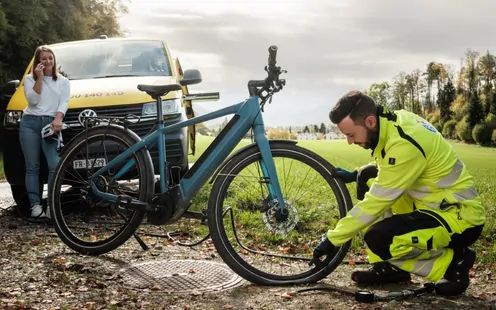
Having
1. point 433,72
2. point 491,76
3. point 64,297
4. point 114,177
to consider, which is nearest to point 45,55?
point 114,177

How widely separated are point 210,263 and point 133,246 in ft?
3.24

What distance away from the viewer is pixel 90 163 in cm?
599

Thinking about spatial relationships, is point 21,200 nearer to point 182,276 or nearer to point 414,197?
point 182,276

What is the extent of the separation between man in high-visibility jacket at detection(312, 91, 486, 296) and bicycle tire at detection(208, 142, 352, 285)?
43 cm

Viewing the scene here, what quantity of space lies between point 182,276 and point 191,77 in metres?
2.98

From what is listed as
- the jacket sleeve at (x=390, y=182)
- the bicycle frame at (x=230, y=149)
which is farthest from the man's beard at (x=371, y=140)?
the bicycle frame at (x=230, y=149)

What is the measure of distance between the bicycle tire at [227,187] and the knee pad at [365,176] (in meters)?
0.15

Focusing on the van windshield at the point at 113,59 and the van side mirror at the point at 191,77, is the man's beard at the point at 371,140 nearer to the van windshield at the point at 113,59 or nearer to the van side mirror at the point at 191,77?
the van side mirror at the point at 191,77

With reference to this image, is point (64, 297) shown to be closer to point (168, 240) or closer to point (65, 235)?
point (65, 235)

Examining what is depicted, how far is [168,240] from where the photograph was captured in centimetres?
655

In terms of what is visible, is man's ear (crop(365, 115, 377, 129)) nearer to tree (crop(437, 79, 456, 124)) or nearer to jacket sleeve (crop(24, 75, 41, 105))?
jacket sleeve (crop(24, 75, 41, 105))

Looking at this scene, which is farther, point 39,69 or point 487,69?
point 487,69

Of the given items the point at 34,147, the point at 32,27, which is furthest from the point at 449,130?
the point at 34,147

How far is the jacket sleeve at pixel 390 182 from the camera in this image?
4203 millimetres
